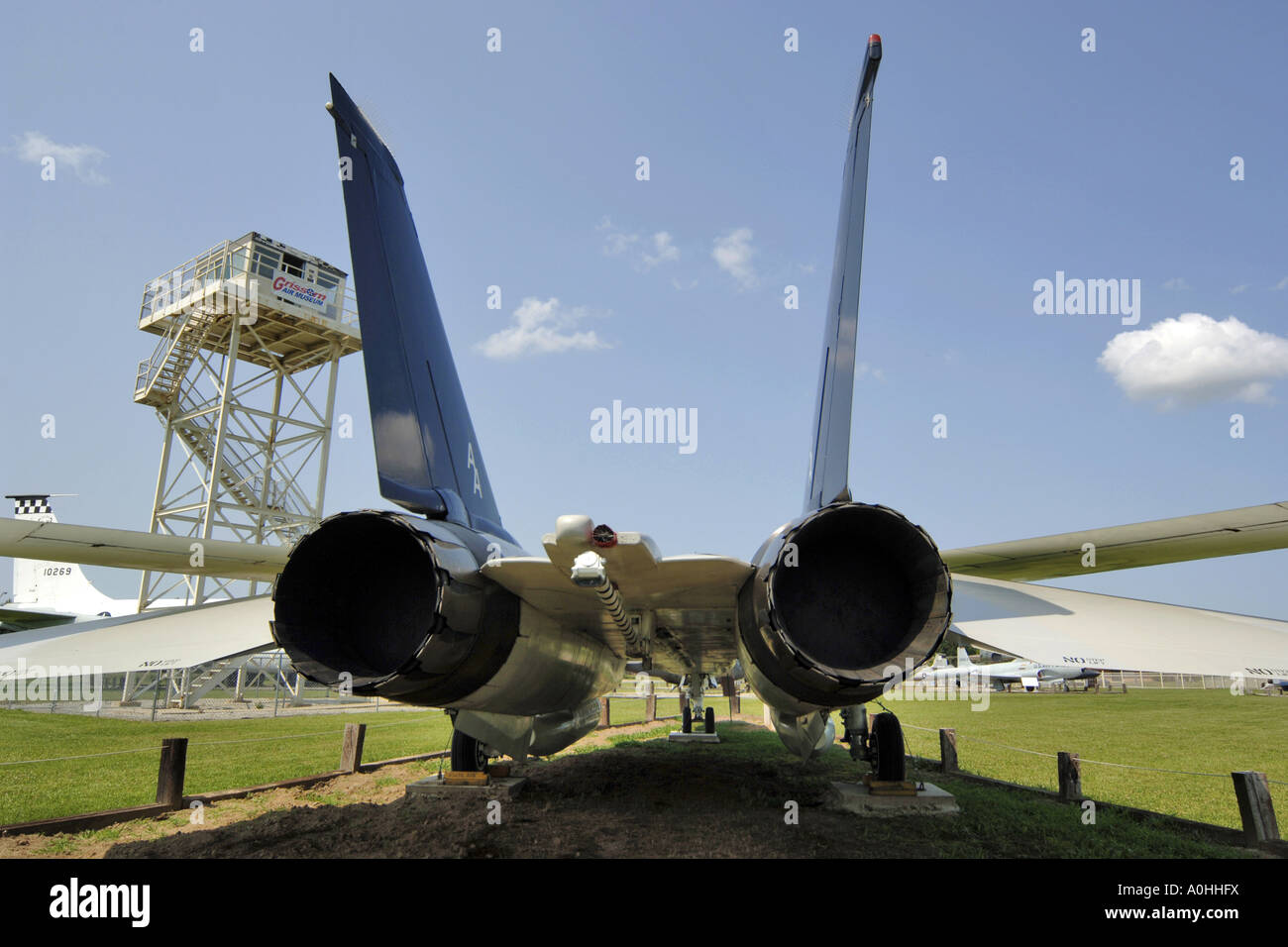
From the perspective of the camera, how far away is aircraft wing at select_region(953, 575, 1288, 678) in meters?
2.91

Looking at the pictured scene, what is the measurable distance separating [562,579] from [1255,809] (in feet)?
15.5

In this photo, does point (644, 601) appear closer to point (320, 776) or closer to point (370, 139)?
point (370, 139)

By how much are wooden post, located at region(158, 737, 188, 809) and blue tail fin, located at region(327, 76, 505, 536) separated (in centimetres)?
342

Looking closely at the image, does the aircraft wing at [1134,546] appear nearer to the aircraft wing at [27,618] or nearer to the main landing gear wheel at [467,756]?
the main landing gear wheel at [467,756]

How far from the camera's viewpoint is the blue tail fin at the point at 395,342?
412 centimetres

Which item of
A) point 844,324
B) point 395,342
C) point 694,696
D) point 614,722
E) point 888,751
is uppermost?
point 844,324

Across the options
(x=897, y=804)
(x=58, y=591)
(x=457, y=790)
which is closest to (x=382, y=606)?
(x=457, y=790)

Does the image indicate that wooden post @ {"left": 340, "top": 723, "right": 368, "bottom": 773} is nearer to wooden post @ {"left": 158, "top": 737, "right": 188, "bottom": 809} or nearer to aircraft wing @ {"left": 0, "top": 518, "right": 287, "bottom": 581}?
wooden post @ {"left": 158, "top": 737, "right": 188, "bottom": 809}

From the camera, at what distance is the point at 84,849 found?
4398 millimetres

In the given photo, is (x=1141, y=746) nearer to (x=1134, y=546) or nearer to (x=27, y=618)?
(x=1134, y=546)

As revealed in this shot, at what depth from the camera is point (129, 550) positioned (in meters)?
3.50

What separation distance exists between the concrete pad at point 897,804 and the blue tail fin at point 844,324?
8.29ft

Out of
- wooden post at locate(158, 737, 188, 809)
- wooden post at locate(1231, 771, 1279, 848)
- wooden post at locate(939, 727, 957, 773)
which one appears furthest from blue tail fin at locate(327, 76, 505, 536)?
wooden post at locate(939, 727, 957, 773)

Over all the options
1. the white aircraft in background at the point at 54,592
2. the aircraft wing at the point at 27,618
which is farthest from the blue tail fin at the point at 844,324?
the white aircraft in background at the point at 54,592
